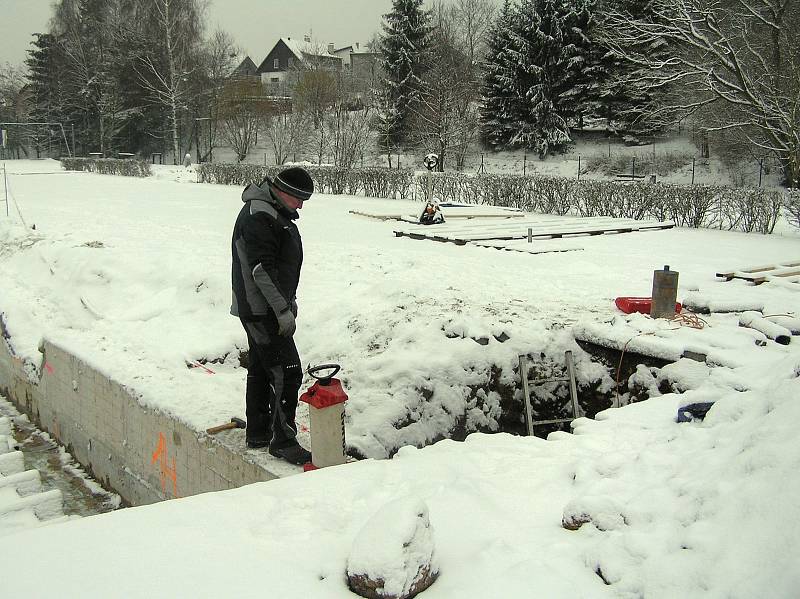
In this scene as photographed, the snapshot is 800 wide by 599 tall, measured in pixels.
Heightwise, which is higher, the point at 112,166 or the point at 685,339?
the point at 112,166

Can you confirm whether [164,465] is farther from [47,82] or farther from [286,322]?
[47,82]

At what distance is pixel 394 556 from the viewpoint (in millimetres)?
2496

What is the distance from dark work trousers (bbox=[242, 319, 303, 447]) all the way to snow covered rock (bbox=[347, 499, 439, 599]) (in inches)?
68.7

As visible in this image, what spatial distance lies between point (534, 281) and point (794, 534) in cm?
614

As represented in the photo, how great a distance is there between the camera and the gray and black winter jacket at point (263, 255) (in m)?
4.02

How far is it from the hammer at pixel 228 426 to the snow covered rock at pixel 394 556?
2543mm

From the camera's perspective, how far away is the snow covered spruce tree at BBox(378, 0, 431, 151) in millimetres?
39219

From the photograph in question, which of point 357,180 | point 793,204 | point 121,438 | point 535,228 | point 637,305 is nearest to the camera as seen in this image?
point 121,438

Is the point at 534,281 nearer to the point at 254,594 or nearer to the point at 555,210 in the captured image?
the point at 254,594

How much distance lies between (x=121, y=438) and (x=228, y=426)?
5.99 feet

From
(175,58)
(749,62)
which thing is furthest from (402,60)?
(749,62)

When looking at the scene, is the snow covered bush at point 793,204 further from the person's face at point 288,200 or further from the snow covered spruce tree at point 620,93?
the snow covered spruce tree at point 620,93

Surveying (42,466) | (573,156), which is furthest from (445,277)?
(573,156)

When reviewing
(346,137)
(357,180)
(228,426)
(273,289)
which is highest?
(346,137)
